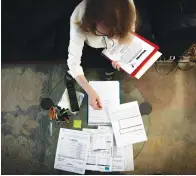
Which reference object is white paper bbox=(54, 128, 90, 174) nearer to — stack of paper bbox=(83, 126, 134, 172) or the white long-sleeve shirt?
stack of paper bbox=(83, 126, 134, 172)

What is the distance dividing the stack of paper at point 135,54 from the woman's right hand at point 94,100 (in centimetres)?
22

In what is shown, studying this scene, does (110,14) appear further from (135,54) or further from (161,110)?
(161,110)

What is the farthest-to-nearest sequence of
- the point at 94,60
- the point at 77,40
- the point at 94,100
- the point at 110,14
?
the point at 94,60, the point at 94,100, the point at 77,40, the point at 110,14

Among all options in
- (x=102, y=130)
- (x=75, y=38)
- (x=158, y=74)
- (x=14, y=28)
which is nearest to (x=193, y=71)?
(x=158, y=74)

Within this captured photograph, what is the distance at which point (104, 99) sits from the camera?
1.62 metres

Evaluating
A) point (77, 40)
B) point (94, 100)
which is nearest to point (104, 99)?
point (94, 100)

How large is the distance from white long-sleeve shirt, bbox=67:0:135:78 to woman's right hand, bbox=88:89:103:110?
14cm

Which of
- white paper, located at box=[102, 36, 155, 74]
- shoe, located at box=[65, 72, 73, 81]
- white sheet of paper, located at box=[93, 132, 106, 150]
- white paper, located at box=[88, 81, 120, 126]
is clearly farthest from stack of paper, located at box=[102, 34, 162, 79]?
white sheet of paper, located at box=[93, 132, 106, 150]

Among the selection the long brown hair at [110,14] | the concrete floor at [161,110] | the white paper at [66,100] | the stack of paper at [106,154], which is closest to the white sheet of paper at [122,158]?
the stack of paper at [106,154]

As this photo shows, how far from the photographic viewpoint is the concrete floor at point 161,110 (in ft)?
5.56

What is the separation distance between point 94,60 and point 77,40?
1.00ft

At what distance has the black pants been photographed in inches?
64.4

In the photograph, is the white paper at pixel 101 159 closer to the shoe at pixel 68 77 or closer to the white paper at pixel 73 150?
the white paper at pixel 73 150

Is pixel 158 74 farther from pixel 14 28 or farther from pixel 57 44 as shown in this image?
pixel 14 28
